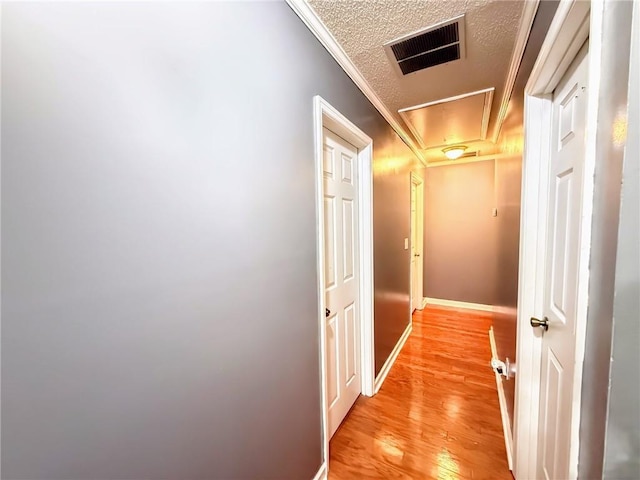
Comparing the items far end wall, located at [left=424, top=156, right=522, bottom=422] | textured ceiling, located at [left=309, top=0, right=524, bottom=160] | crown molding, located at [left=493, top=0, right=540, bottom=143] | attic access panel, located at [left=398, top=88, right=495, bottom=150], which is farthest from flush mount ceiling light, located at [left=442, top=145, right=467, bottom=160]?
textured ceiling, located at [left=309, top=0, right=524, bottom=160]

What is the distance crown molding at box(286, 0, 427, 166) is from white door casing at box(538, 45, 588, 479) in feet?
3.49

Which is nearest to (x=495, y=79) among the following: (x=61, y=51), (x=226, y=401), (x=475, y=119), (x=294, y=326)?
(x=475, y=119)

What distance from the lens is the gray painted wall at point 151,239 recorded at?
18.7 inches

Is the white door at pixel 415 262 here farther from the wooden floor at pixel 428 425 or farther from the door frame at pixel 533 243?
the door frame at pixel 533 243

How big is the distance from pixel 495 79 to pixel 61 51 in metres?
2.30

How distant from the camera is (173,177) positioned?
705 mm

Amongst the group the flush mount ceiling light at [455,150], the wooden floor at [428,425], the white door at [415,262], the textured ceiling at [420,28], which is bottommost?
the wooden floor at [428,425]

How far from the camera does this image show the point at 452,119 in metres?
2.44

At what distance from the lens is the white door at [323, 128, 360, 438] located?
1.65 metres

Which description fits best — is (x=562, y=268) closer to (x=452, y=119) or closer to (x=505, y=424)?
(x=505, y=424)

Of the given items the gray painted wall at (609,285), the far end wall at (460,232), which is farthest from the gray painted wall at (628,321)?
the far end wall at (460,232)

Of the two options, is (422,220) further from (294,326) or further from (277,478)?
(277,478)

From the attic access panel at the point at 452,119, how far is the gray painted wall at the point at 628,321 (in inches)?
75.2

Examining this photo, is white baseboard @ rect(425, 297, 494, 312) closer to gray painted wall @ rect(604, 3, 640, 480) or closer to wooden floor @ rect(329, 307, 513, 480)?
wooden floor @ rect(329, 307, 513, 480)
